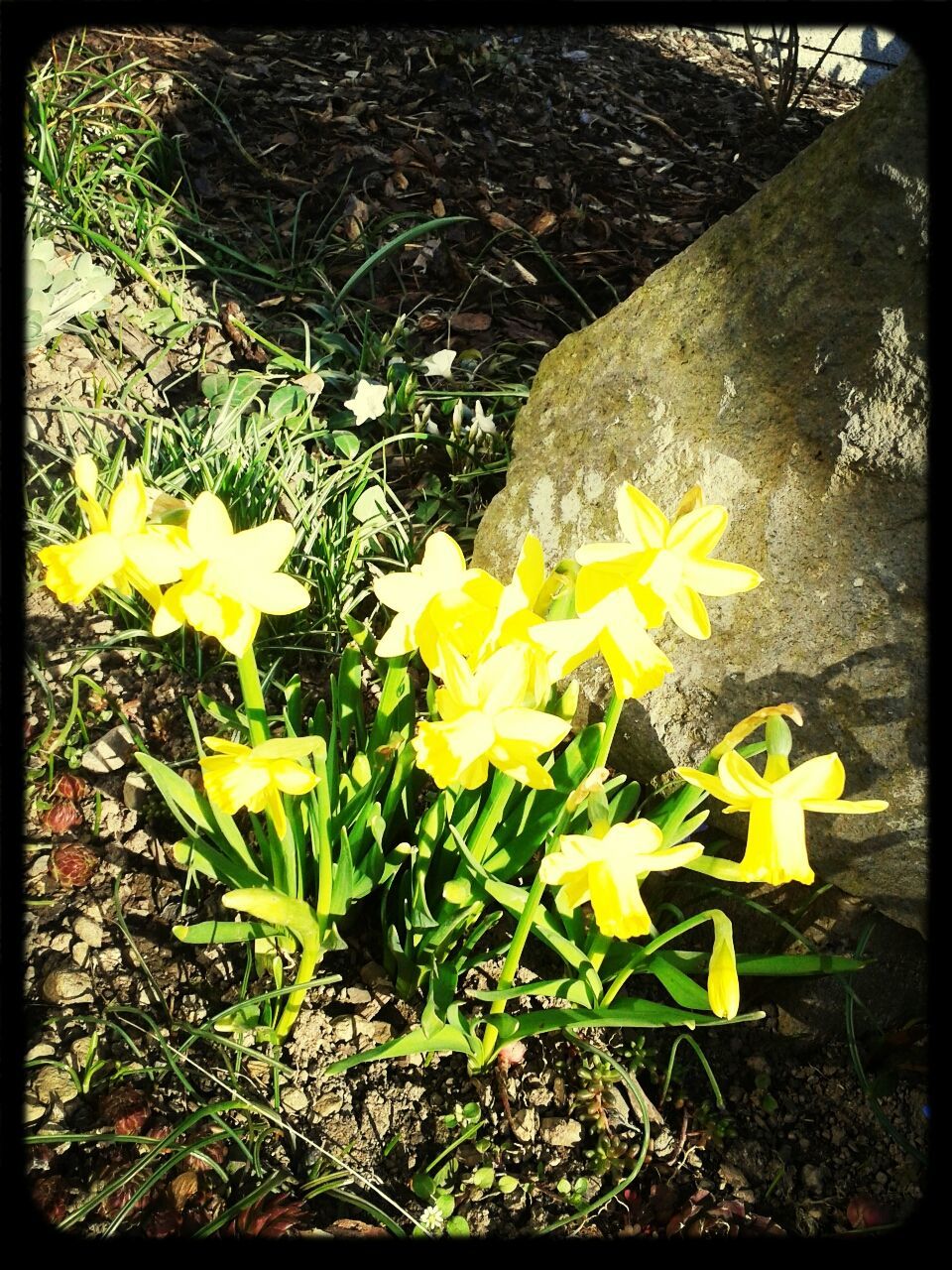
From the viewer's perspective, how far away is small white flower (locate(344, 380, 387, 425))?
94.7 inches

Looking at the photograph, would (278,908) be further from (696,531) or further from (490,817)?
(696,531)

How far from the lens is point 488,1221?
4.73ft

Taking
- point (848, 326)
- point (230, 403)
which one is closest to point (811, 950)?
point (848, 326)

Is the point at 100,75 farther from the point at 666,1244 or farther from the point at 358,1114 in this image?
the point at 666,1244

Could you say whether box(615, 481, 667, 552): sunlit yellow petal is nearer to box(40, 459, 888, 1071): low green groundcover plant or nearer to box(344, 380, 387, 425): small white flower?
box(40, 459, 888, 1071): low green groundcover plant

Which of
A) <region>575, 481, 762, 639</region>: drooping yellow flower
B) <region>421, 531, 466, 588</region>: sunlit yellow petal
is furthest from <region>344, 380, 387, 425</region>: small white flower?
<region>575, 481, 762, 639</region>: drooping yellow flower

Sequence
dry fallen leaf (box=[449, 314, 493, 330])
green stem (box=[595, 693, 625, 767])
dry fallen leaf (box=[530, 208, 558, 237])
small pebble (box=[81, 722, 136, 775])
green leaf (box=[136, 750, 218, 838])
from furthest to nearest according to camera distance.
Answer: dry fallen leaf (box=[530, 208, 558, 237]) → dry fallen leaf (box=[449, 314, 493, 330]) → small pebble (box=[81, 722, 136, 775]) → green leaf (box=[136, 750, 218, 838]) → green stem (box=[595, 693, 625, 767])

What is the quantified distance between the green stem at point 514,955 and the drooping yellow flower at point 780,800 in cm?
26

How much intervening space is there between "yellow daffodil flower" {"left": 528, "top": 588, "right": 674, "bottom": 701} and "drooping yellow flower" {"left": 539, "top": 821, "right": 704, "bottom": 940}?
6.7 inches

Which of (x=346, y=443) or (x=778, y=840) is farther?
(x=346, y=443)

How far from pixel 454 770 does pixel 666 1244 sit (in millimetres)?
891

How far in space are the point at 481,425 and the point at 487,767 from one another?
143 centimetres

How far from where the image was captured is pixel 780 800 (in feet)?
3.61

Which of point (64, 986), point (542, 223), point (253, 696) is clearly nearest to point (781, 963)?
point (253, 696)
